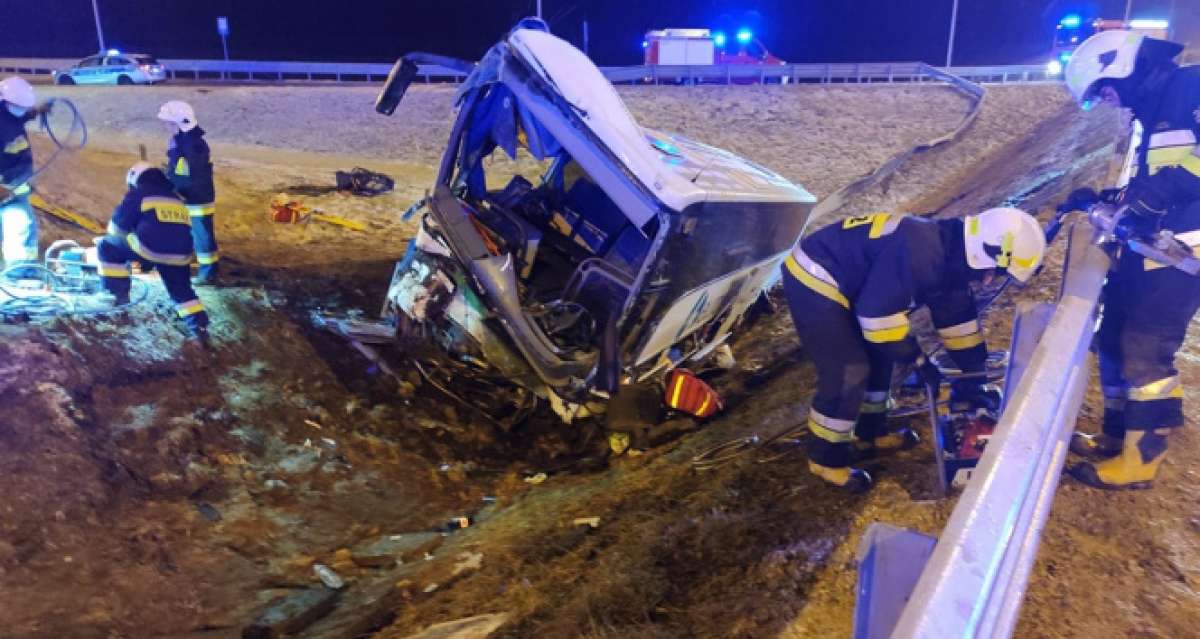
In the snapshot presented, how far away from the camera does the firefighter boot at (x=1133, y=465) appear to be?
312 cm

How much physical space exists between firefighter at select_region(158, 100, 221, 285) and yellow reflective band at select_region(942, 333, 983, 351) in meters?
5.10

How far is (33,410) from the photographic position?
381 cm

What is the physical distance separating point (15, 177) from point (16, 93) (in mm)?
591

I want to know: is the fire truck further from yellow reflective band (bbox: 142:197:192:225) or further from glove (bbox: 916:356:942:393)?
glove (bbox: 916:356:942:393)

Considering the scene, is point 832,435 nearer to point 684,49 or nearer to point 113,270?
point 113,270

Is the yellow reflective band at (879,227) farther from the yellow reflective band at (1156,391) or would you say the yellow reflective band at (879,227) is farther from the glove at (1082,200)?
the yellow reflective band at (1156,391)

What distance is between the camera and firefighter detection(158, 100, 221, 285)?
5617 mm

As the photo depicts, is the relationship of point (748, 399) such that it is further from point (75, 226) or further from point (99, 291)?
point (75, 226)

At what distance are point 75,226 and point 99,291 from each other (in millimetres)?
1613

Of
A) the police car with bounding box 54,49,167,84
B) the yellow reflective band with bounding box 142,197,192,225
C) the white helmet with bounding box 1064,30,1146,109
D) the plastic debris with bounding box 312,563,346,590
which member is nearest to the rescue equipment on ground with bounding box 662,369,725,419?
the plastic debris with bounding box 312,563,346,590

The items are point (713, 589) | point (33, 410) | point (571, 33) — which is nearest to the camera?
point (713, 589)

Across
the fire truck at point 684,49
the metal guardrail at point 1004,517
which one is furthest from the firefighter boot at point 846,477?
the fire truck at point 684,49

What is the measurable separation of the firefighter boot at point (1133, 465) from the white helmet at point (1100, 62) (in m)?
1.58

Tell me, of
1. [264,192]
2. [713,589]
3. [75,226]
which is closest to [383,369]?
[713,589]
